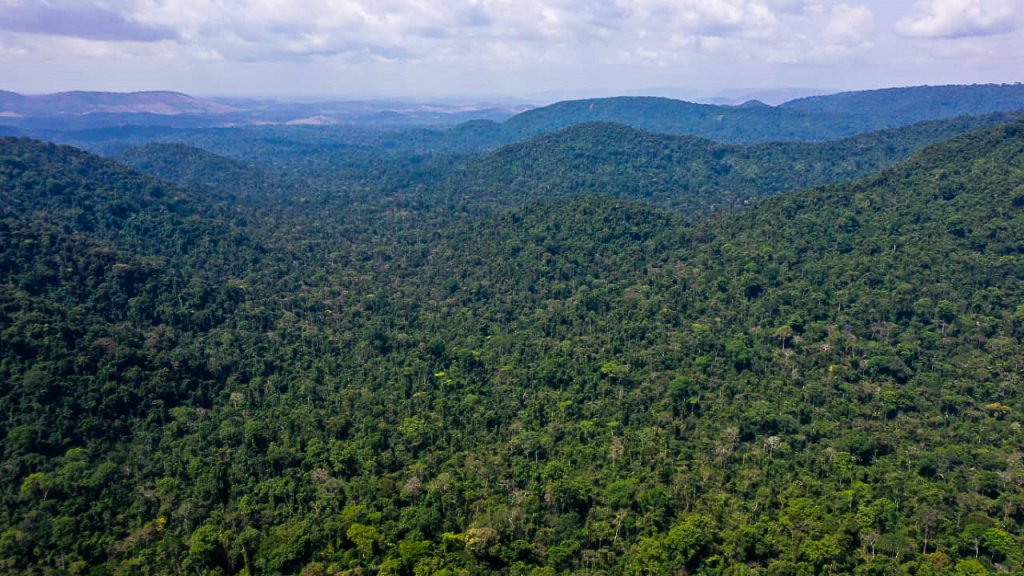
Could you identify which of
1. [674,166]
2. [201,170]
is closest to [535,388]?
[674,166]

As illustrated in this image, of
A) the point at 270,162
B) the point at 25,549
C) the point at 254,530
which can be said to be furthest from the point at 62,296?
the point at 270,162

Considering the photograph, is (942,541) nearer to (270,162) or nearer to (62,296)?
(62,296)

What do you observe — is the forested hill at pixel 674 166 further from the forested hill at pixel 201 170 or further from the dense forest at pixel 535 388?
the forested hill at pixel 201 170

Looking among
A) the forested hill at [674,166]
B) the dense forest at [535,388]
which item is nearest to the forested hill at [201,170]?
the forested hill at [674,166]

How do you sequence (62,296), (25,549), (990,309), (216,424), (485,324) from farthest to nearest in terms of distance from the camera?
1. (485,324)
2. (62,296)
3. (990,309)
4. (216,424)
5. (25,549)

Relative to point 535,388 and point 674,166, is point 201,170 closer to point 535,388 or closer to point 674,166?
point 674,166

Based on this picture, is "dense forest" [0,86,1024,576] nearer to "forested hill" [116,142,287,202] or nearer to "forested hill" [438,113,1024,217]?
"forested hill" [438,113,1024,217]
